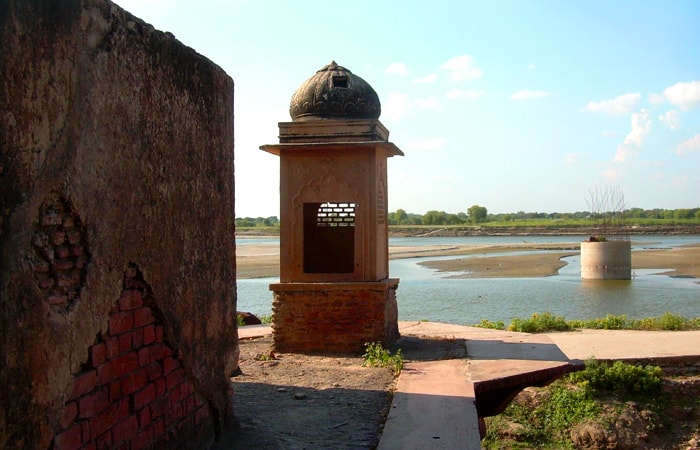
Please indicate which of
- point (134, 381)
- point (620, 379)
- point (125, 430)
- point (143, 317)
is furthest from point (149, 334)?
point (620, 379)

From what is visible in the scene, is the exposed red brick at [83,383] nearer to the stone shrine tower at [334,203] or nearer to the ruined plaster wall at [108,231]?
the ruined plaster wall at [108,231]

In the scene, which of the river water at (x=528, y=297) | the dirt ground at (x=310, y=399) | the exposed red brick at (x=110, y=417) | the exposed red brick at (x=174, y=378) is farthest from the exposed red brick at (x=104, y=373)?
the river water at (x=528, y=297)

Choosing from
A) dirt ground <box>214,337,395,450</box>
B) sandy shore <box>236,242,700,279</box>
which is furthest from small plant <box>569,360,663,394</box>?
sandy shore <box>236,242,700,279</box>

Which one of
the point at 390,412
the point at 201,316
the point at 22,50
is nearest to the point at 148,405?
the point at 201,316

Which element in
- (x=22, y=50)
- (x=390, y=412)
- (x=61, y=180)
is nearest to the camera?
(x=22, y=50)

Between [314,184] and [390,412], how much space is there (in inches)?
138

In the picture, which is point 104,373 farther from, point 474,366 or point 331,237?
point 331,237

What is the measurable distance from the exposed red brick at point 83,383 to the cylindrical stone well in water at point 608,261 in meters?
25.7

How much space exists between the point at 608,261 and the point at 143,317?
25413 millimetres

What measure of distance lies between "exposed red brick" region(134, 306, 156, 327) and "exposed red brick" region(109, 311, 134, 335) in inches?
1.7

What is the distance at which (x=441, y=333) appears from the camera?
938 cm

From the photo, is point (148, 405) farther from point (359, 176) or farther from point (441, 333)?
point (441, 333)

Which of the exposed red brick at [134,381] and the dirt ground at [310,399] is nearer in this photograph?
the exposed red brick at [134,381]

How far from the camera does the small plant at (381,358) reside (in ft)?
23.5
